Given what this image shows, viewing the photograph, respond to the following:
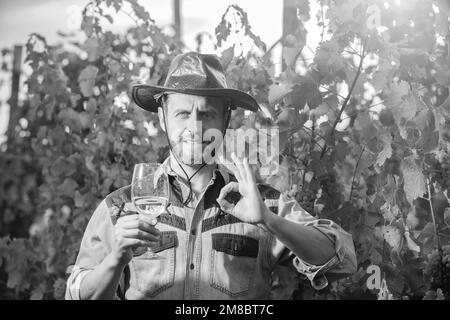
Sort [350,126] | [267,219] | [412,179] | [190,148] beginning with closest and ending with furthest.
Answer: [267,219]
[190,148]
[412,179]
[350,126]

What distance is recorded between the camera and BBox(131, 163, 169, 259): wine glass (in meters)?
2.22

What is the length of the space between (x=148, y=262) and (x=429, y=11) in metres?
1.41

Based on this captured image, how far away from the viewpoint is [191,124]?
252 centimetres

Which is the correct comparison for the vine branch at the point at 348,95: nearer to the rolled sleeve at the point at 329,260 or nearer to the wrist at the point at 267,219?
the rolled sleeve at the point at 329,260

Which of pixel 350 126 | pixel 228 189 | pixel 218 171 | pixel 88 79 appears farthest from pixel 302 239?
pixel 88 79

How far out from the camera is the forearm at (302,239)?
219 centimetres

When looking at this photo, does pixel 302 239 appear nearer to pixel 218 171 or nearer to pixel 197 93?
pixel 218 171

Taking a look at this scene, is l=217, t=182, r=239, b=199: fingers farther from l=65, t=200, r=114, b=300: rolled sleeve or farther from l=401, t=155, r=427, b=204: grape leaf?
l=401, t=155, r=427, b=204: grape leaf

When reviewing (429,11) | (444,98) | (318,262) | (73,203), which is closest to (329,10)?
(429,11)

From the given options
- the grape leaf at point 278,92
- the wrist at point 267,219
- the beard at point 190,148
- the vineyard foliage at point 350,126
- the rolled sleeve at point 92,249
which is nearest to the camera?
the wrist at point 267,219

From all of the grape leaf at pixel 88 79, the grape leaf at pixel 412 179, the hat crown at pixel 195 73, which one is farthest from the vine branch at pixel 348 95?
the grape leaf at pixel 88 79

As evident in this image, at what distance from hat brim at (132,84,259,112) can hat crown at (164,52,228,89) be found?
1.8 inches

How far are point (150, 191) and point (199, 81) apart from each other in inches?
21.2
